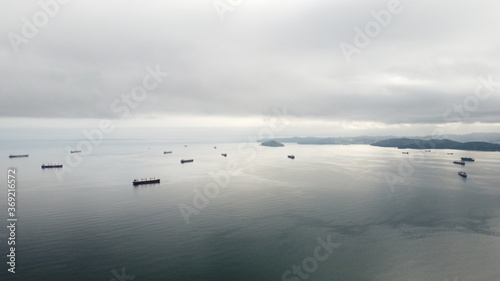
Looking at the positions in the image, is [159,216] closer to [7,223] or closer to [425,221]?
[7,223]

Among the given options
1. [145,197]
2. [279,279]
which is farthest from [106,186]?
[279,279]

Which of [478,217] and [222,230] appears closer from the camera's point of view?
[222,230]

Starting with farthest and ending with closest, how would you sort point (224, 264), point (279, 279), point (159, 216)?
point (159, 216) < point (224, 264) < point (279, 279)

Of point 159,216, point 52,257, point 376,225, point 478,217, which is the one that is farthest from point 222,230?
point 478,217

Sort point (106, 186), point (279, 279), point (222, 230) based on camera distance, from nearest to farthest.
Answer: point (279, 279) → point (222, 230) → point (106, 186)

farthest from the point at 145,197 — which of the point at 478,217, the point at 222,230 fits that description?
the point at 478,217

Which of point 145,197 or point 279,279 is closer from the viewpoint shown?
point 279,279

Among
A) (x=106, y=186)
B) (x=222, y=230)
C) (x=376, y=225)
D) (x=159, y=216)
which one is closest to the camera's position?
(x=222, y=230)

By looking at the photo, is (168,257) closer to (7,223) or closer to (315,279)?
(315,279)

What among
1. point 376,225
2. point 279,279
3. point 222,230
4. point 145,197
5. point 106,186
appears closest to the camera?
point 279,279
